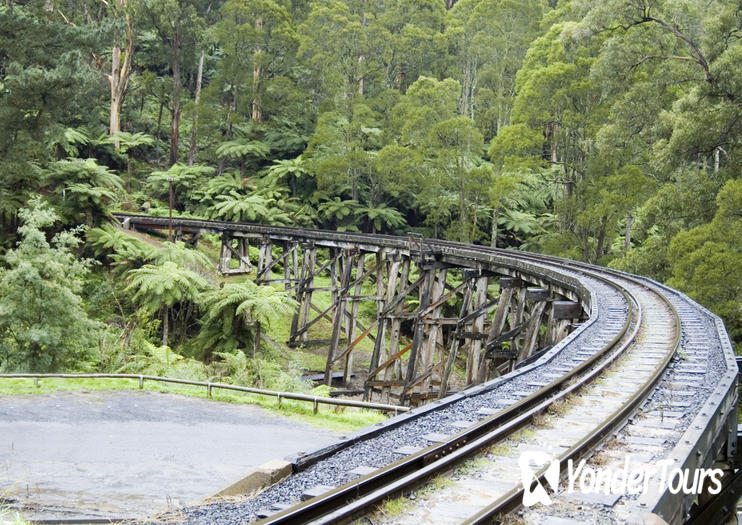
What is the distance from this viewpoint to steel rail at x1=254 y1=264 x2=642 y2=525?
4.16 meters

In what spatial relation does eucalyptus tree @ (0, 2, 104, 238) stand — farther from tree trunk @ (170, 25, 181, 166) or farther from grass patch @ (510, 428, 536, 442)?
tree trunk @ (170, 25, 181, 166)

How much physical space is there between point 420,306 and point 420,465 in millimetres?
14004

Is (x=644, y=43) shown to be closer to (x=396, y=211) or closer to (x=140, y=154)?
(x=396, y=211)

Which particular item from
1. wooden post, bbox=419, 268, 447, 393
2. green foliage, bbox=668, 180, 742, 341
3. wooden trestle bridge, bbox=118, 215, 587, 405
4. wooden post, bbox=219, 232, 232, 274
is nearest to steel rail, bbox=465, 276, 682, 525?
wooden trestle bridge, bbox=118, 215, 587, 405

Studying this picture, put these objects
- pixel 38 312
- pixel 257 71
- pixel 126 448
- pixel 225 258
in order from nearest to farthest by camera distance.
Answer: pixel 126 448 → pixel 38 312 → pixel 225 258 → pixel 257 71

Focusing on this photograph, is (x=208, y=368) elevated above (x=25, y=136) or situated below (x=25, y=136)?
below

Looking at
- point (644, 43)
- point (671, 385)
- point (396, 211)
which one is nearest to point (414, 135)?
point (396, 211)

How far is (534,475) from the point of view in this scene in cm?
477

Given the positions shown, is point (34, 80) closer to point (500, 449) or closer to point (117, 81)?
point (500, 449)

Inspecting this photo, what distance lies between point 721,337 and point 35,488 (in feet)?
29.6

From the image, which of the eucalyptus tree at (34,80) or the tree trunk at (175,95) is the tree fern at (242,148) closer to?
the tree trunk at (175,95)

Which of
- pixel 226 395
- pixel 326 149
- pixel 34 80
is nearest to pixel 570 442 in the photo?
pixel 226 395

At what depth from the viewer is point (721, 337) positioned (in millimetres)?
9766

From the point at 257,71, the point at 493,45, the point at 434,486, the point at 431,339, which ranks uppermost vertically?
the point at 493,45
